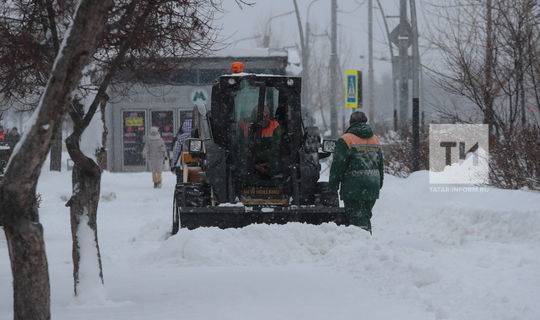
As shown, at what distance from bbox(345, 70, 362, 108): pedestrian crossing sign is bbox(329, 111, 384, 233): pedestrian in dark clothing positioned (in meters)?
11.7

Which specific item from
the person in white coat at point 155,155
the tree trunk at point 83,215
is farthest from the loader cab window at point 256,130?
the person in white coat at point 155,155

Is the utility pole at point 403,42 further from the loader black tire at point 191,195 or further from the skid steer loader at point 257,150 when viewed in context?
the loader black tire at point 191,195

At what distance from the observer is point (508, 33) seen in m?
16.1

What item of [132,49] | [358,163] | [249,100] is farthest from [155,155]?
[132,49]

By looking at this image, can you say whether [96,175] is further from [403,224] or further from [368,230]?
[403,224]

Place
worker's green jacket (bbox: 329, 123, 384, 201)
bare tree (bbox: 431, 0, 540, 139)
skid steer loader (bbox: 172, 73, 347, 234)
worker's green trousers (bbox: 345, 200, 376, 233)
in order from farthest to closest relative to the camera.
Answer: bare tree (bbox: 431, 0, 540, 139), skid steer loader (bbox: 172, 73, 347, 234), worker's green trousers (bbox: 345, 200, 376, 233), worker's green jacket (bbox: 329, 123, 384, 201)

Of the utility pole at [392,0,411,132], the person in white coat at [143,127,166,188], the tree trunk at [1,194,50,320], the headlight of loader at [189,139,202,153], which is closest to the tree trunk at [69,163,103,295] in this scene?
the tree trunk at [1,194,50,320]

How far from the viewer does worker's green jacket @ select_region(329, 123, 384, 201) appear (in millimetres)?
10172

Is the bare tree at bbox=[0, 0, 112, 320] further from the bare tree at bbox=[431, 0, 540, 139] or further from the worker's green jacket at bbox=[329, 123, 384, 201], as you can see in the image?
the bare tree at bbox=[431, 0, 540, 139]

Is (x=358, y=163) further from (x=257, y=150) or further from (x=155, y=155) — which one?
(x=155, y=155)

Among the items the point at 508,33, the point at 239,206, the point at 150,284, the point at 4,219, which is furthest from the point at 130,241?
the point at 508,33

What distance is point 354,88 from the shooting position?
21984mm

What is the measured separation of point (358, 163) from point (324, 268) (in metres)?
2.00

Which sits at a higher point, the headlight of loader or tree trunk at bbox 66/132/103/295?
the headlight of loader
